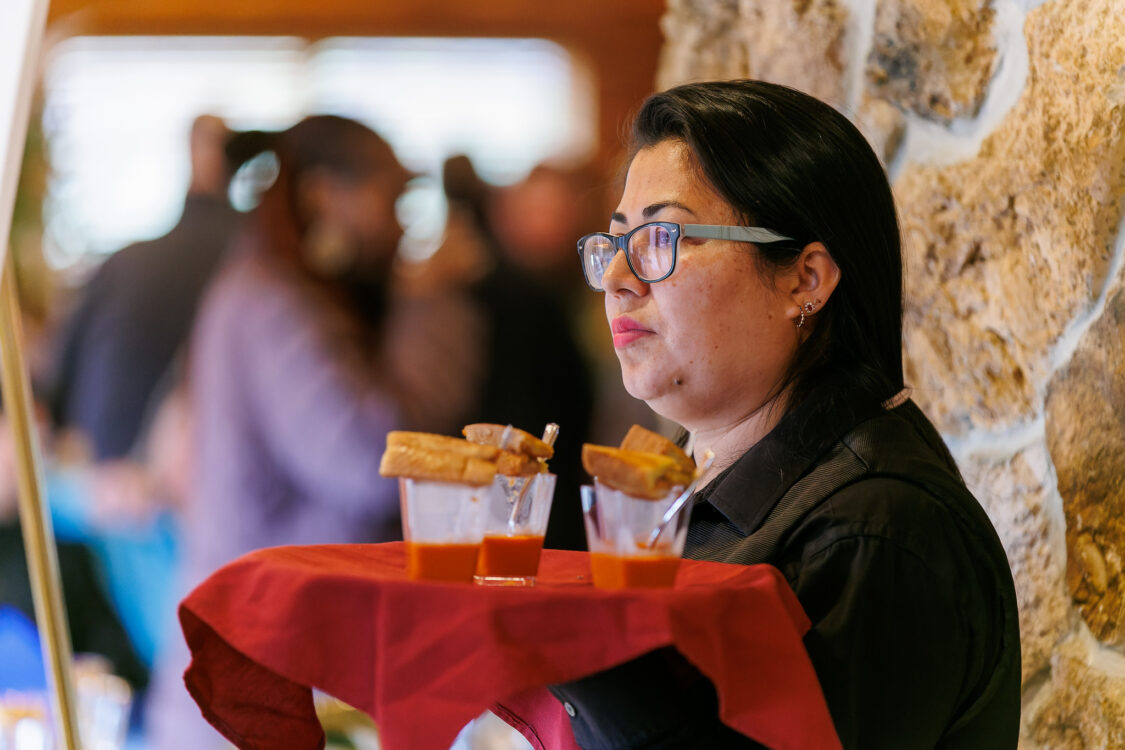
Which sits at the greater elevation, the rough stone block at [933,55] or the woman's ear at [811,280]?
the rough stone block at [933,55]

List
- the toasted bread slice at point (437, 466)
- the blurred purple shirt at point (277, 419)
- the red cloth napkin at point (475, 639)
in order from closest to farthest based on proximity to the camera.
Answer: the red cloth napkin at point (475, 639) < the toasted bread slice at point (437, 466) < the blurred purple shirt at point (277, 419)

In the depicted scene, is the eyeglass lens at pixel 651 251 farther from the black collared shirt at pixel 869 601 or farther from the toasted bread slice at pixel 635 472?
the toasted bread slice at pixel 635 472

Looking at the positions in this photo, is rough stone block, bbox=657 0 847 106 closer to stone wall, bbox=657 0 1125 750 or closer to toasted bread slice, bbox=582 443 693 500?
stone wall, bbox=657 0 1125 750

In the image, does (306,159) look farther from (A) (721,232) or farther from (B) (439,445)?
(B) (439,445)

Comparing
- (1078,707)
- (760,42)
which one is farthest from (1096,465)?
(760,42)

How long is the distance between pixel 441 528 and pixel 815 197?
67 centimetres

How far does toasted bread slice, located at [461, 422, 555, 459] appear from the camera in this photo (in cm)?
113

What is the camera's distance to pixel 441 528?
3.26 feet

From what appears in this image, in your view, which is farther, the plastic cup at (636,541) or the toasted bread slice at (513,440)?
the toasted bread slice at (513,440)

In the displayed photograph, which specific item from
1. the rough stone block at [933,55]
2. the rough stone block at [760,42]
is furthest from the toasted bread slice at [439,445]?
the rough stone block at [760,42]

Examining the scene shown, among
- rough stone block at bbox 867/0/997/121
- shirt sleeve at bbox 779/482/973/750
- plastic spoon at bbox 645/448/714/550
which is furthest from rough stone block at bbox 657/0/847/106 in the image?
plastic spoon at bbox 645/448/714/550

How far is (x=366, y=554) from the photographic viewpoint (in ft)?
3.79

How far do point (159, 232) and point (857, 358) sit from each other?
2.70m

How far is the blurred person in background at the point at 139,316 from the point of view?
3.42 metres
